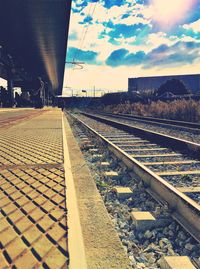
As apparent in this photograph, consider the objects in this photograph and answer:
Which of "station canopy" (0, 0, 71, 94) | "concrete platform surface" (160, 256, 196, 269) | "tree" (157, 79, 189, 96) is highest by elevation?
"station canopy" (0, 0, 71, 94)

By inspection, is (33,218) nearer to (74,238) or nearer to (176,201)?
(74,238)

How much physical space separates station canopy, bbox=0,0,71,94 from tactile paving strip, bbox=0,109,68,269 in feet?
44.0

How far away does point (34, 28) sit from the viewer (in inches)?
798

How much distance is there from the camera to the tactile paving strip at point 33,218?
181cm

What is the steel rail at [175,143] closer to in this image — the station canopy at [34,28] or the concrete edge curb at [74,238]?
the concrete edge curb at [74,238]

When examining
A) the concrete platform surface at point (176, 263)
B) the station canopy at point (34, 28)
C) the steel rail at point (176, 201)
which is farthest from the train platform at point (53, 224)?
the station canopy at point (34, 28)

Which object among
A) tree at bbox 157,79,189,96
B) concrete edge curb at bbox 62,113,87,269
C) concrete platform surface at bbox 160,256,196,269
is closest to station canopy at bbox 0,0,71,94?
concrete edge curb at bbox 62,113,87,269

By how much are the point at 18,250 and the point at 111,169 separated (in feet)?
10.3

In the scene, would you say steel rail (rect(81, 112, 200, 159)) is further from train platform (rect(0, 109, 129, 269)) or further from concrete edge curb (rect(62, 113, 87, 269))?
concrete edge curb (rect(62, 113, 87, 269))

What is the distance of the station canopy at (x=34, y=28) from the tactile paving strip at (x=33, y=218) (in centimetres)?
1341

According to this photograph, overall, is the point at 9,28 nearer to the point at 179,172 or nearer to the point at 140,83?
the point at 179,172

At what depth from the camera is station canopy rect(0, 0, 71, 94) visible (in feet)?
50.4

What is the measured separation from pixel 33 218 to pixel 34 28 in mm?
20687

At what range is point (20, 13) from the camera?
54.9 ft
